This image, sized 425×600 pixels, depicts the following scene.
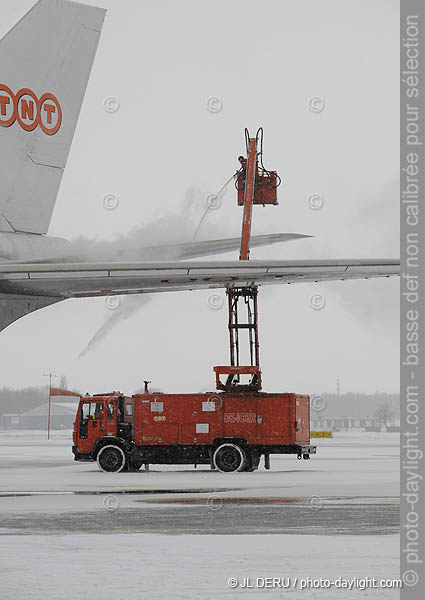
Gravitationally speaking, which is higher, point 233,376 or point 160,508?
point 233,376

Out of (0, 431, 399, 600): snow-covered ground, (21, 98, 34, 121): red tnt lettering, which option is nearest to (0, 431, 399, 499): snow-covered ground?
(0, 431, 399, 600): snow-covered ground

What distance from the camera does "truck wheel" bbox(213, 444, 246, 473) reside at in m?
29.4

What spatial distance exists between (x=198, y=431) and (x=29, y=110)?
485 inches

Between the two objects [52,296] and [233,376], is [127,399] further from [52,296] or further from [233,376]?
[52,296]

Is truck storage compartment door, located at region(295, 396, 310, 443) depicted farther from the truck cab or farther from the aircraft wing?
the aircraft wing

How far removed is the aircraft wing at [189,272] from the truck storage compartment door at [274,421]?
11.1m

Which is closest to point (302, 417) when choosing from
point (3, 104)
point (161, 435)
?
point (161, 435)

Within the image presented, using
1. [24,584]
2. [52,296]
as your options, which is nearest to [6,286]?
[52,296]

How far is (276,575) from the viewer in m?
10.2

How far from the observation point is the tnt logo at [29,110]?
21125 millimetres

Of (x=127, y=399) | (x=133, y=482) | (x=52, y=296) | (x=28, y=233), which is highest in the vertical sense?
(x=28, y=233)

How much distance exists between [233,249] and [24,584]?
12.0 m

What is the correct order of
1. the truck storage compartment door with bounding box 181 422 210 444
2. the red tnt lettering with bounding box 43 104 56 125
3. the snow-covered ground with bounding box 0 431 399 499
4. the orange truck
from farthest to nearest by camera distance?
1. the truck storage compartment door with bounding box 181 422 210 444
2. the orange truck
3. the red tnt lettering with bounding box 43 104 56 125
4. the snow-covered ground with bounding box 0 431 399 499

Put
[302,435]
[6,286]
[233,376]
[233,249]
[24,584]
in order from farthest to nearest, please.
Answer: [233,376], [302,435], [233,249], [6,286], [24,584]
